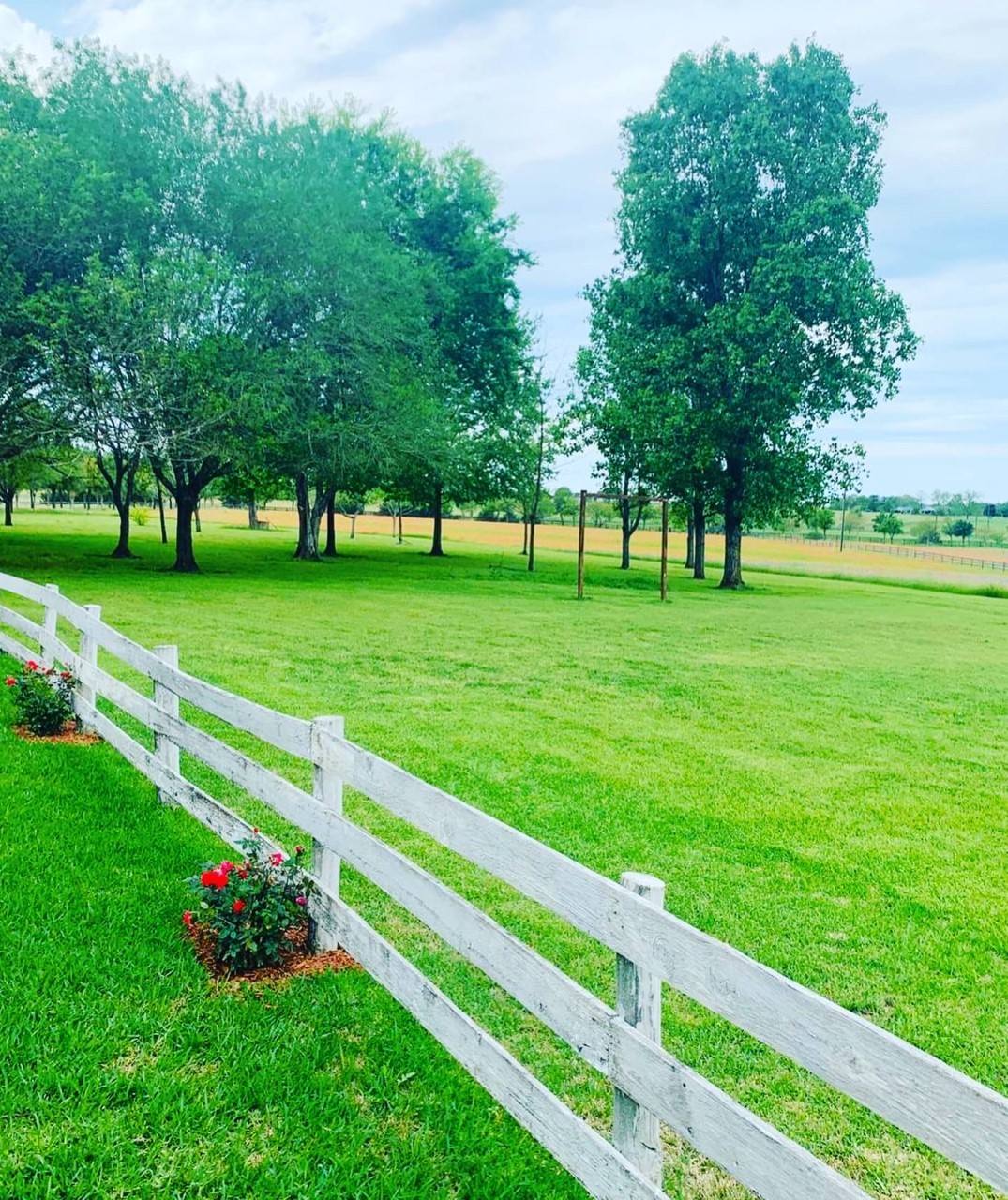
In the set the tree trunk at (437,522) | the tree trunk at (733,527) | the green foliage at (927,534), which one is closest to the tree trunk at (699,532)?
the tree trunk at (733,527)

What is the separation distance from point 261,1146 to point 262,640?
457 inches

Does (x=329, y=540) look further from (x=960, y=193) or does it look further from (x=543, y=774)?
(x=543, y=774)

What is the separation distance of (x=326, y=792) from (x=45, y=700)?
4.92 metres

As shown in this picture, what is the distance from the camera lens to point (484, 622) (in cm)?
1808

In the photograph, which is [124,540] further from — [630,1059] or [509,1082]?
[630,1059]

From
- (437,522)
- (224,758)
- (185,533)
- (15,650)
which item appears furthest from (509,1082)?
(437,522)

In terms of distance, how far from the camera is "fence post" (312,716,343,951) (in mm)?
3932

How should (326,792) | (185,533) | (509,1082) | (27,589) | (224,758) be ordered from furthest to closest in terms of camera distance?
(185,533) < (27,589) < (224,758) < (326,792) < (509,1082)

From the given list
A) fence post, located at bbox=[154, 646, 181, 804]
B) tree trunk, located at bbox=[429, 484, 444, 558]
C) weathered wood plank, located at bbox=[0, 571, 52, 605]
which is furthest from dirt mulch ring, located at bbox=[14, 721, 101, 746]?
tree trunk, located at bbox=[429, 484, 444, 558]

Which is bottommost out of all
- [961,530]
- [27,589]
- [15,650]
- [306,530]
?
[15,650]

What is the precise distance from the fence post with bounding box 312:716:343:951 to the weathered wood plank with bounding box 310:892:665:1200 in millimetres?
287

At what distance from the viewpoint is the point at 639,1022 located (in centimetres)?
231

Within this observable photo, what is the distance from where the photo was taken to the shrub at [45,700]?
7707 millimetres

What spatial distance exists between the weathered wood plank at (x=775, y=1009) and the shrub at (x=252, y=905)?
152cm
